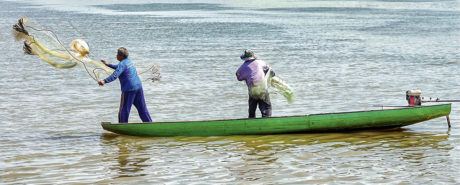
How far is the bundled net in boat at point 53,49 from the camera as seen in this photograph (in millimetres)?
14117

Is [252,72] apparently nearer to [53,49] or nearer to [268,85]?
[268,85]

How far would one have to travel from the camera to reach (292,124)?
1376 centimetres

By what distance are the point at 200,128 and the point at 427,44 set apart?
26.3 m

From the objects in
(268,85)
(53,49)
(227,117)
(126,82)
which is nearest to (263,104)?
(268,85)

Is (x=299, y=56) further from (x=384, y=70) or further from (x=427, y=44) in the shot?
(x=427, y=44)

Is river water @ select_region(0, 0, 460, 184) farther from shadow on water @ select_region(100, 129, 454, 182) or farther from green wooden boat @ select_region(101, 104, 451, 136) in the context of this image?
green wooden boat @ select_region(101, 104, 451, 136)

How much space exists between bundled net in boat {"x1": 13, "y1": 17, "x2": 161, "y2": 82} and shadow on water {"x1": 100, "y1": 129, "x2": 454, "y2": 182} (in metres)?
1.47

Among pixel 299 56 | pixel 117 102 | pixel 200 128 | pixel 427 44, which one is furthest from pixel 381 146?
pixel 427 44

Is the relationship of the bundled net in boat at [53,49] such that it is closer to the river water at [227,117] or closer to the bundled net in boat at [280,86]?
the river water at [227,117]

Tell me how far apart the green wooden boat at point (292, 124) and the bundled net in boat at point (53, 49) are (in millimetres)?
1538

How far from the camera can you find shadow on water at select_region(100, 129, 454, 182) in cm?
1170

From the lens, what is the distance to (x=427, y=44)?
37719mm

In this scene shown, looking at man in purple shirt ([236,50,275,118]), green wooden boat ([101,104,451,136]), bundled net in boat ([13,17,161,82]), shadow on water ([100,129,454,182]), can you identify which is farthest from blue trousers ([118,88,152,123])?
man in purple shirt ([236,50,275,118])

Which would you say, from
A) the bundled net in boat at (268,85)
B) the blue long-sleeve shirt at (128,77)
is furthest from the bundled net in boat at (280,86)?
the blue long-sleeve shirt at (128,77)
